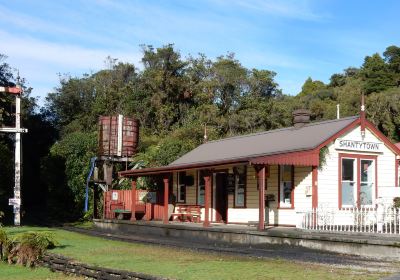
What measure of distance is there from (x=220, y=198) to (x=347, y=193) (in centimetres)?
585

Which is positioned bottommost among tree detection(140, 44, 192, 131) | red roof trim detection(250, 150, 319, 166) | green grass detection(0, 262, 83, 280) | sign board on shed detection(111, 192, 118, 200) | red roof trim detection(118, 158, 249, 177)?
green grass detection(0, 262, 83, 280)

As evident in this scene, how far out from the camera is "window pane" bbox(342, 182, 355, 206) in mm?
20219

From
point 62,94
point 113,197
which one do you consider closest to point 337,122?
point 113,197

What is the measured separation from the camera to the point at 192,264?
12797 millimetres

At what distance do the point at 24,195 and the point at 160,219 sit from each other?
96.2 feet

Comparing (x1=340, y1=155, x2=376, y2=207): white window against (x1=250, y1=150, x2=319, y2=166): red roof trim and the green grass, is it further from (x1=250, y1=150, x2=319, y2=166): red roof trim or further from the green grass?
the green grass

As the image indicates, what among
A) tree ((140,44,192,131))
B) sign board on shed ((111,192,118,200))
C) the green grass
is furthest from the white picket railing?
tree ((140,44,192,131))

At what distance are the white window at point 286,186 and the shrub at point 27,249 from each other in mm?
8857

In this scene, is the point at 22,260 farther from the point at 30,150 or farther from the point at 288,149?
the point at 30,150

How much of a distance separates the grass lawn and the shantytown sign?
23.7 feet

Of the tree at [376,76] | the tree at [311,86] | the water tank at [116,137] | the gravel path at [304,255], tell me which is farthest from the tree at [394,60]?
the gravel path at [304,255]

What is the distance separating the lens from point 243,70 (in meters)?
55.8

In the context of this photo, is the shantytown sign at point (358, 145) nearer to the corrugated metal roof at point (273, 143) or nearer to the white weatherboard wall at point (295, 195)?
the corrugated metal roof at point (273, 143)

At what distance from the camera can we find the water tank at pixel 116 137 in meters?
31.2
